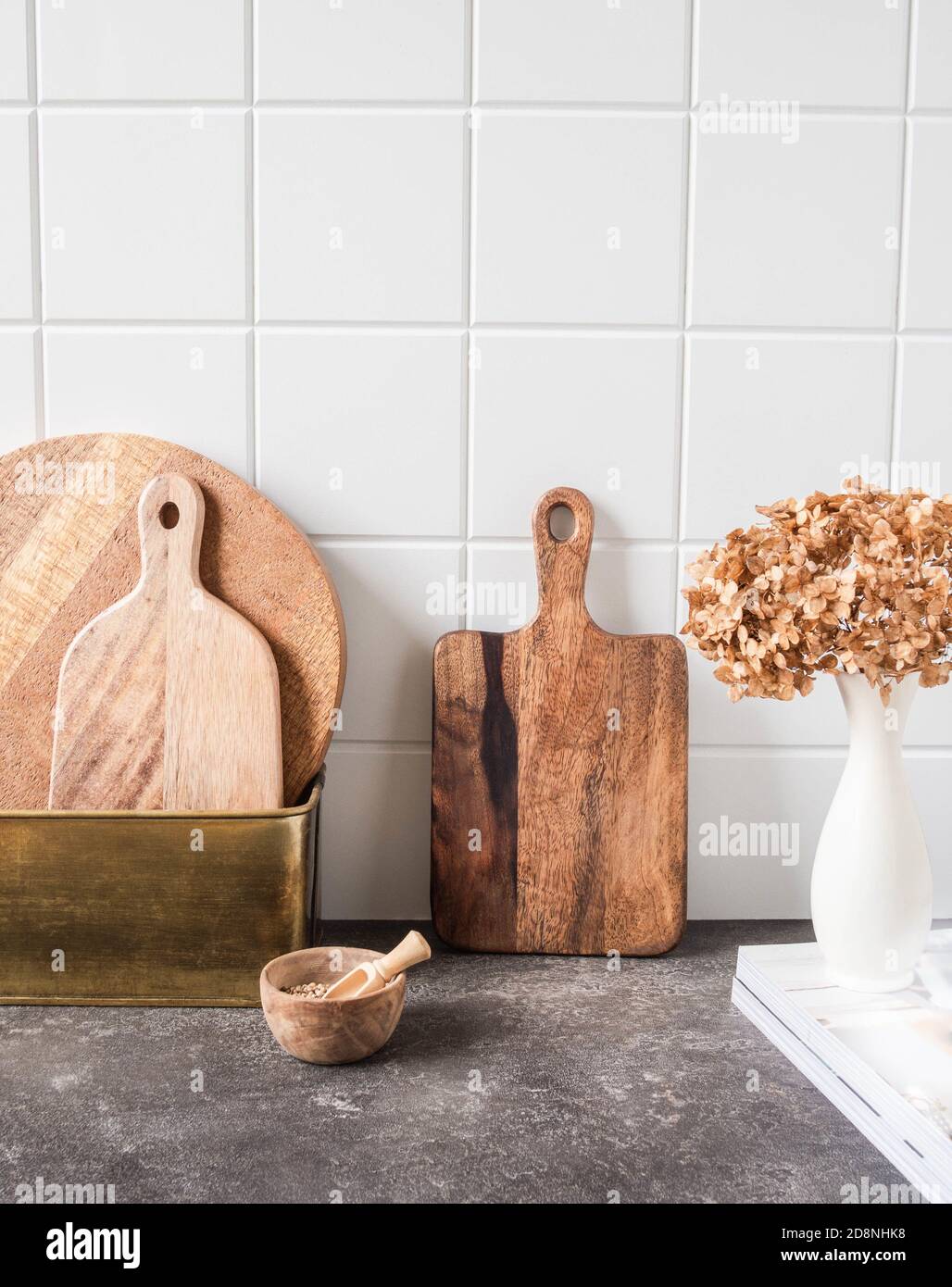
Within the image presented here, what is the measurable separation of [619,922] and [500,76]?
0.82 metres

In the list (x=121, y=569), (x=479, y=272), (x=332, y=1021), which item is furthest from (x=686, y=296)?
(x=332, y=1021)

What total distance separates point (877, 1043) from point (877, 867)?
14 cm

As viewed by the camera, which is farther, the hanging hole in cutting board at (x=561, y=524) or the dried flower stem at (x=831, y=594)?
the hanging hole in cutting board at (x=561, y=524)

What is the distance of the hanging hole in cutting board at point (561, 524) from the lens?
976 mm

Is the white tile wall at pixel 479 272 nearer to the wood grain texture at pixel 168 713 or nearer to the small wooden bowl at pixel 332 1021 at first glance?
the wood grain texture at pixel 168 713

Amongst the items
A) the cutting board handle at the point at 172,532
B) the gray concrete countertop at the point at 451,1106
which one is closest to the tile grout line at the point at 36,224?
the cutting board handle at the point at 172,532

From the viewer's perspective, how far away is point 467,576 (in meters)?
0.99

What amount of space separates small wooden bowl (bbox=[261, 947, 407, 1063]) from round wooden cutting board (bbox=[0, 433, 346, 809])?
0.80 ft

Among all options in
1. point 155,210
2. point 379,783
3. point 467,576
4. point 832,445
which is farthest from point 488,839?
point 155,210

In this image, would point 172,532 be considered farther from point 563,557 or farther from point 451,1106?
point 451,1106

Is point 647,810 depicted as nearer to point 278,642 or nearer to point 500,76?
point 278,642

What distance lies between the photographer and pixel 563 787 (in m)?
0.94

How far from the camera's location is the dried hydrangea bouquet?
0.73m

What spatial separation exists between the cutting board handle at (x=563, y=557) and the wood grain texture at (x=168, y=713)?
10.7 inches
